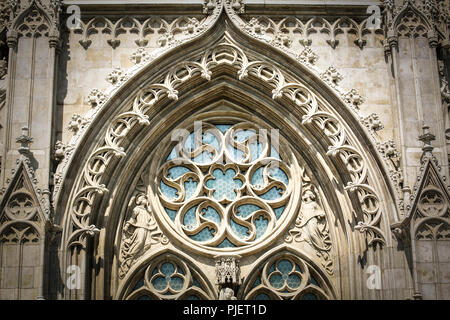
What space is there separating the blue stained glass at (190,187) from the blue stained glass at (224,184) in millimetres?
254

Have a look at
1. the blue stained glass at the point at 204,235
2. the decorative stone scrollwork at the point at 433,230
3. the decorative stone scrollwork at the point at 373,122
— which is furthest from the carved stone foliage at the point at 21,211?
the decorative stone scrollwork at the point at 433,230

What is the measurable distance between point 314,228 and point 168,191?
2.86m

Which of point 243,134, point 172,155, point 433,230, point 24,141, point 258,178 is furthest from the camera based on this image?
point 243,134

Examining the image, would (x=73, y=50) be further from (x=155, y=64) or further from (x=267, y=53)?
(x=267, y=53)

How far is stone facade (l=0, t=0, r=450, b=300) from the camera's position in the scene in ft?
61.3

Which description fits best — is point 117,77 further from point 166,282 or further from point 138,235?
point 166,282

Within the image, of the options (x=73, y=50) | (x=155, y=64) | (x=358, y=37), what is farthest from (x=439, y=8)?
(x=73, y=50)

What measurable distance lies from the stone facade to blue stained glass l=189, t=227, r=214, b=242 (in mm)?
40

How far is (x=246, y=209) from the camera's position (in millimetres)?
20125

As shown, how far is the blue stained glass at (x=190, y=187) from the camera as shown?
66.3 feet

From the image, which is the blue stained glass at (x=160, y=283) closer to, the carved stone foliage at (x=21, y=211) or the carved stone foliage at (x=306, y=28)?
the carved stone foliage at (x=21, y=211)

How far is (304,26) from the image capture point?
20703 mm

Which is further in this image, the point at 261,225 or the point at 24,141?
the point at 261,225

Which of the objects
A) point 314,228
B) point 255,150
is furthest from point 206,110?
point 314,228
